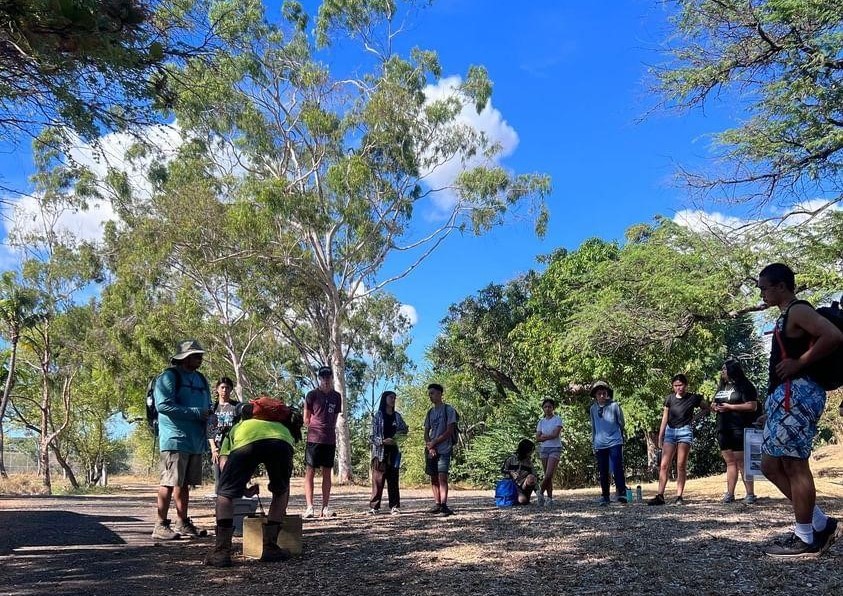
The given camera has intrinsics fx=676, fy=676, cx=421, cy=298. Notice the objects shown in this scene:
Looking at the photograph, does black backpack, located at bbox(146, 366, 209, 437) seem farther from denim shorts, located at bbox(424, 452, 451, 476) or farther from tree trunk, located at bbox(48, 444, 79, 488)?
tree trunk, located at bbox(48, 444, 79, 488)

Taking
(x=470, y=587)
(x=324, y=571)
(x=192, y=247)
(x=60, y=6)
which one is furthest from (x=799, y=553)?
(x=192, y=247)

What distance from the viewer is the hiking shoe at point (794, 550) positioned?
4.32 m

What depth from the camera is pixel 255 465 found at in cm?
498

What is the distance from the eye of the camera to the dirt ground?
4074 mm

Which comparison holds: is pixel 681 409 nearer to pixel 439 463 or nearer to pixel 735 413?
pixel 735 413

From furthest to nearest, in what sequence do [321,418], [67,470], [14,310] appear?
[67,470] < [14,310] < [321,418]

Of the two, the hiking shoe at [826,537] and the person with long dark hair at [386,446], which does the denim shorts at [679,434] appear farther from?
the hiking shoe at [826,537]

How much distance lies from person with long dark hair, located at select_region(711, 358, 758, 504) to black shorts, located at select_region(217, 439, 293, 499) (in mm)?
5098

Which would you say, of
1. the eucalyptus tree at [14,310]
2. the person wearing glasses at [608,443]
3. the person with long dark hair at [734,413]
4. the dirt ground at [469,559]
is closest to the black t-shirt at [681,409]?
the person with long dark hair at [734,413]

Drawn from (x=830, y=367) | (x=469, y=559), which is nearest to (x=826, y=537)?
(x=830, y=367)

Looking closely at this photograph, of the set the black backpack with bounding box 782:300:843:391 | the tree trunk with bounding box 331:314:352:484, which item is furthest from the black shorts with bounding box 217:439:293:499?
the tree trunk with bounding box 331:314:352:484

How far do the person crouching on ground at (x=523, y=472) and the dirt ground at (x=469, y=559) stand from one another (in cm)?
169

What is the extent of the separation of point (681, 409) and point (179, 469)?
5.82 meters

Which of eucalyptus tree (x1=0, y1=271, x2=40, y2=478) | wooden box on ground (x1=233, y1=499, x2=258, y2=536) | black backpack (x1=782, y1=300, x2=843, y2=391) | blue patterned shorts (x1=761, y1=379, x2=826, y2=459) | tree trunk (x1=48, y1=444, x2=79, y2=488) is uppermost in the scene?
eucalyptus tree (x1=0, y1=271, x2=40, y2=478)
